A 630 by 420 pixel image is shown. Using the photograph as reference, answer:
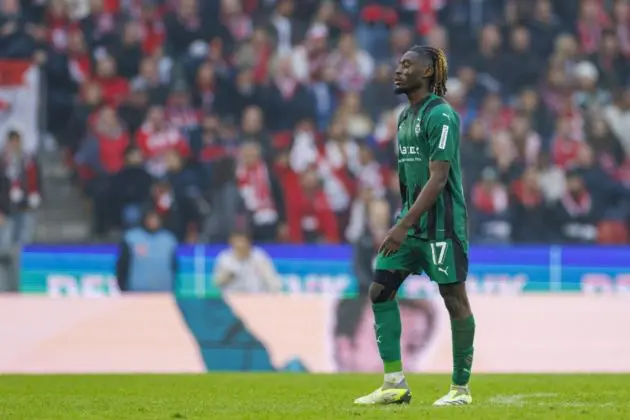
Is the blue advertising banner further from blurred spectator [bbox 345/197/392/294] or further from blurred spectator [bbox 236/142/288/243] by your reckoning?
blurred spectator [bbox 236/142/288/243]

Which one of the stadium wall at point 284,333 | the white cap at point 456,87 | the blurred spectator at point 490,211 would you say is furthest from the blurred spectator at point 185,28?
the stadium wall at point 284,333

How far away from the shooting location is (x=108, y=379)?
11.2 m

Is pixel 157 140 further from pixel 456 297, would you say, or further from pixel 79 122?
pixel 456 297

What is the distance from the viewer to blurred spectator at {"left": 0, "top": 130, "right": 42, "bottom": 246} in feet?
57.9

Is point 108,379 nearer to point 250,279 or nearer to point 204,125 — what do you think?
point 250,279

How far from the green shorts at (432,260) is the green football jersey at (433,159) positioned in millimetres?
47

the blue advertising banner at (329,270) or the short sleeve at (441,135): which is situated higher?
the short sleeve at (441,135)

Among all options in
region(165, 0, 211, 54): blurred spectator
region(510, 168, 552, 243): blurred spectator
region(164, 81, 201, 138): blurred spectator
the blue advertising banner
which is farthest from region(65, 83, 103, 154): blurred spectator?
region(510, 168, 552, 243): blurred spectator

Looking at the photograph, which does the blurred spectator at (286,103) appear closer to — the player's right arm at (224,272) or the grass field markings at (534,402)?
the player's right arm at (224,272)

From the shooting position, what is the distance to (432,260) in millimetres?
7570

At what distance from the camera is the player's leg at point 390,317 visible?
7676 mm

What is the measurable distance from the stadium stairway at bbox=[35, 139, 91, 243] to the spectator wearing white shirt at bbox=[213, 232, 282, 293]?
8.82ft

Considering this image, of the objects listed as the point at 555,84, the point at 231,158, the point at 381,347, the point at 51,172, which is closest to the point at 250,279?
the point at 231,158

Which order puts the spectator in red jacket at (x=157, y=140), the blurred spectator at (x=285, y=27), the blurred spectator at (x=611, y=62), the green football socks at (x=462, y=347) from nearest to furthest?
the green football socks at (x=462, y=347)
the spectator in red jacket at (x=157, y=140)
the blurred spectator at (x=285, y=27)
the blurred spectator at (x=611, y=62)
